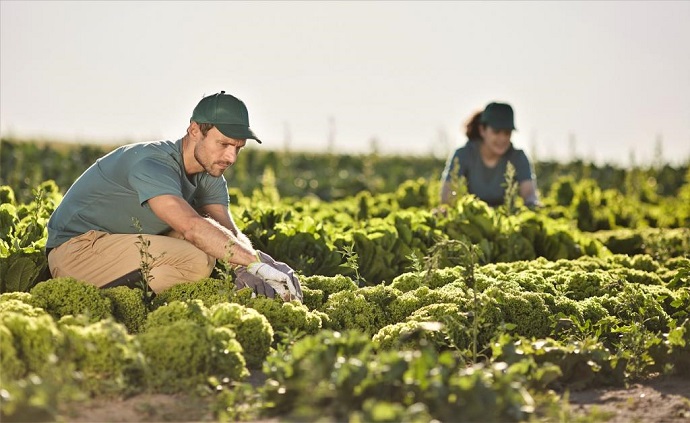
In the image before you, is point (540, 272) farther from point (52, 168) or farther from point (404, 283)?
point (52, 168)

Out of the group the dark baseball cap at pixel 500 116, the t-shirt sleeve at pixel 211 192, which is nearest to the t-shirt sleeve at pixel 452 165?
the dark baseball cap at pixel 500 116

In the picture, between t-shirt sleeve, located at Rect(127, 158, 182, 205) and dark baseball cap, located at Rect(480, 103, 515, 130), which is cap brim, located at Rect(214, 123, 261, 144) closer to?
t-shirt sleeve, located at Rect(127, 158, 182, 205)

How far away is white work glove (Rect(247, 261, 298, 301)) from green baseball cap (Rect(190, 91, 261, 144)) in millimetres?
772

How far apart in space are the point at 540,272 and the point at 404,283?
1075mm

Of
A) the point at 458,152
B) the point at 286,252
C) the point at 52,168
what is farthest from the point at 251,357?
the point at 52,168

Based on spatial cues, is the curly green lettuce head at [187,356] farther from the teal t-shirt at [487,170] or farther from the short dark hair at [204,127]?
the teal t-shirt at [487,170]

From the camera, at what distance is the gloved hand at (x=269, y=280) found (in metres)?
5.50

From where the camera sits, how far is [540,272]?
6816 millimetres

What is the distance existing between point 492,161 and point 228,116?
5032 millimetres

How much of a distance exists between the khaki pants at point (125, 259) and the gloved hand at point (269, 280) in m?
0.30

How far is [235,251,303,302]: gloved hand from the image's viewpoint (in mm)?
5496

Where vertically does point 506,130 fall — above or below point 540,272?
above

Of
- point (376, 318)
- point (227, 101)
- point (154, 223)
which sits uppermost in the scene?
point (227, 101)

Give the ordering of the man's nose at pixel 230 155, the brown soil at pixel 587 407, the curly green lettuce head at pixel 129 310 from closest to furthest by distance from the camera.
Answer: the brown soil at pixel 587 407 → the curly green lettuce head at pixel 129 310 → the man's nose at pixel 230 155
